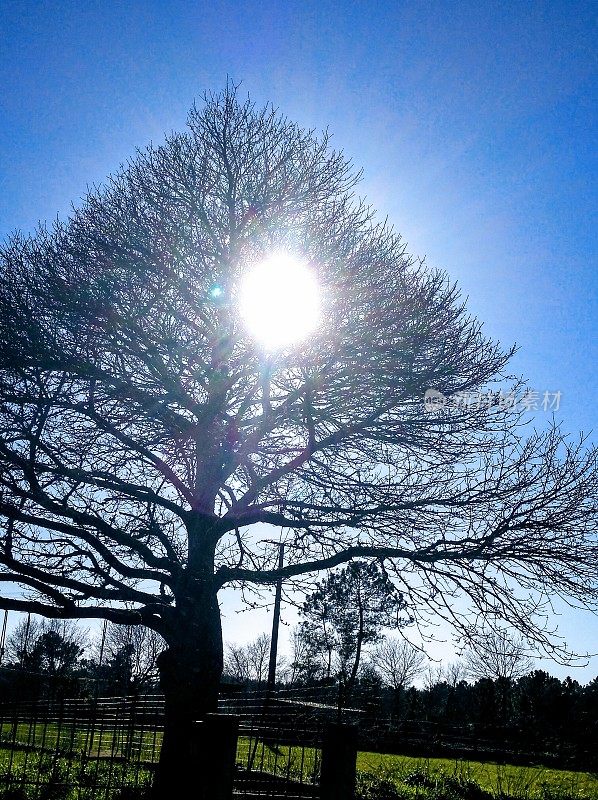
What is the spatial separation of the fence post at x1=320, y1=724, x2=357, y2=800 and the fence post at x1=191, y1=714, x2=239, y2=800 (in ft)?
2.51

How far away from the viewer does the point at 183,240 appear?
926 centimetres

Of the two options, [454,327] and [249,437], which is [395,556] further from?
[454,327]

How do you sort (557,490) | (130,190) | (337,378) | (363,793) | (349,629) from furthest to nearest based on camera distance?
(349,629) < (363,793) < (130,190) < (337,378) < (557,490)

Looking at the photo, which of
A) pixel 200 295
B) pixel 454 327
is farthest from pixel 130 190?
pixel 454 327

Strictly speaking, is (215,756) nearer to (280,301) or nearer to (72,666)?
(280,301)

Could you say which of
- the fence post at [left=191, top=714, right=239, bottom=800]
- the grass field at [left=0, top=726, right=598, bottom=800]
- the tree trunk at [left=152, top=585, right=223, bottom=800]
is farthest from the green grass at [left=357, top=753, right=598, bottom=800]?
the fence post at [left=191, top=714, right=239, bottom=800]

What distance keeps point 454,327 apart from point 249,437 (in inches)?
129

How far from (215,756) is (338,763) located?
1020mm

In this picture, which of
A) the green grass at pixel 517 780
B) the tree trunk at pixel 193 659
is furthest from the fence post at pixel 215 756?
the green grass at pixel 517 780

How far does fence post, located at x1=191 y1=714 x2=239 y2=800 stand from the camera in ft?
17.1

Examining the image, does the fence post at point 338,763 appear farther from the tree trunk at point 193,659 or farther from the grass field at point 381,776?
the grass field at point 381,776

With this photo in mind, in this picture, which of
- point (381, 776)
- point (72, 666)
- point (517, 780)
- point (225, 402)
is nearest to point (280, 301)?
point (225, 402)

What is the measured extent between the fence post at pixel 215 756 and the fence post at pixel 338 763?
764mm

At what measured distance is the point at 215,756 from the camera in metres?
5.27
